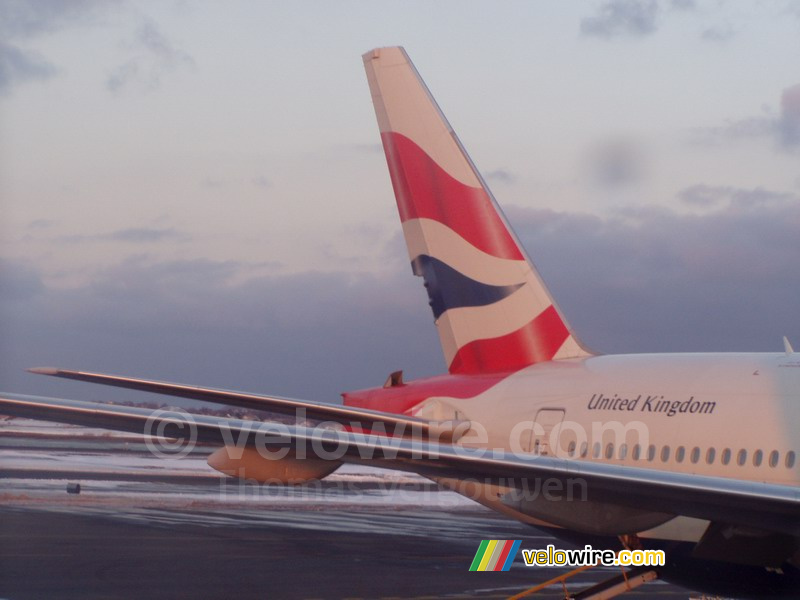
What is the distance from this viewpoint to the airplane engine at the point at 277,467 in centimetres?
860

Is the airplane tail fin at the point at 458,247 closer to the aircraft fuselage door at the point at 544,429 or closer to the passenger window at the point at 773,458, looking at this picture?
the aircraft fuselage door at the point at 544,429

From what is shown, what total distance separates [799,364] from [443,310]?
5657mm

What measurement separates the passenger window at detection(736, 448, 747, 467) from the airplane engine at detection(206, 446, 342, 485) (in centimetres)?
360

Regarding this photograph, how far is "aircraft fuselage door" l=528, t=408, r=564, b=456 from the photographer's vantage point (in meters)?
11.9

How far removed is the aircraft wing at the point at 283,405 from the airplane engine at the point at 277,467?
151 centimetres

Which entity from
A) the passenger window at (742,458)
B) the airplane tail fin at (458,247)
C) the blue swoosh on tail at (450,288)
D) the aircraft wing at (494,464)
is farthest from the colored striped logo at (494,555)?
the aircraft wing at (494,464)

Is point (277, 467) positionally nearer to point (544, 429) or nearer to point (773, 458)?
point (544, 429)

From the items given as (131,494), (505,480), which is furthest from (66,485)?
(505,480)

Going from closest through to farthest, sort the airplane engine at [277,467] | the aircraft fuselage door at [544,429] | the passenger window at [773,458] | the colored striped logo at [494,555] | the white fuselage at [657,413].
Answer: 1. the airplane engine at [277,467]
2. the passenger window at [773,458]
3. the white fuselage at [657,413]
4. the aircraft fuselage door at [544,429]
5. the colored striped logo at [494,555]

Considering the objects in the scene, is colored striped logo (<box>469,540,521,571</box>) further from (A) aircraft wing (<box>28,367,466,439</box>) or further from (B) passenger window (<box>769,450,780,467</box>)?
(B) passenger window (<box>769,450,780,467</box>)

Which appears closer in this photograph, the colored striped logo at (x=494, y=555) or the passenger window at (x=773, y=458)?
the passenger window at (x=773, y=458)

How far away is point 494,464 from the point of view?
780 cm

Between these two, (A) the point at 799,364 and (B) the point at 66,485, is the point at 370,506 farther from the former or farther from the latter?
(A) the point at 799,364

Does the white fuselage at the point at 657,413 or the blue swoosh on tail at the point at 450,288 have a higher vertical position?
the blue swoosh on tail at the point at 450,288
